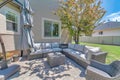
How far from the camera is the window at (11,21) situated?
6.13m

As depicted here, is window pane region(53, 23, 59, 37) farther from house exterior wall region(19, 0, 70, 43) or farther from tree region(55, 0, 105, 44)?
tree region(55, 0, 105, 44)

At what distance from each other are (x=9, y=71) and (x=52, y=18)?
711 centimetres

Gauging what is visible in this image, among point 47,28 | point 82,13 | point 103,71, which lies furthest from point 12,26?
point 103,71

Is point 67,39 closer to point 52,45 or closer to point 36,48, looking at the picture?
point 52,45

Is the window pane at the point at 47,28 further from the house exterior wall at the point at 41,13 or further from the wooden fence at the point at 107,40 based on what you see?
the wooden fence at the point at 107,40

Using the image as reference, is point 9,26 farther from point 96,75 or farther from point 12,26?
point 96,75

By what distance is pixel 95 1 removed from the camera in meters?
8.34

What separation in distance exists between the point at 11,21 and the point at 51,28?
4297 millimetres

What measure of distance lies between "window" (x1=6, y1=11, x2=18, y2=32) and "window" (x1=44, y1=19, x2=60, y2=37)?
3162 millimetres

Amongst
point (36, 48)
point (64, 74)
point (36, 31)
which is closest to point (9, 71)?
point (64, 74)

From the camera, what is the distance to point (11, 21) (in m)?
6.38

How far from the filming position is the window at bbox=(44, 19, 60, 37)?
9.49 meters

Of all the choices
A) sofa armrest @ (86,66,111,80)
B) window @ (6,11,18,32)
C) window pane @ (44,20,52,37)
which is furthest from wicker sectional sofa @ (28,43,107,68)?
window @ (6,11,18,32)

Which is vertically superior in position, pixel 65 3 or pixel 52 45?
pixel 65 3
